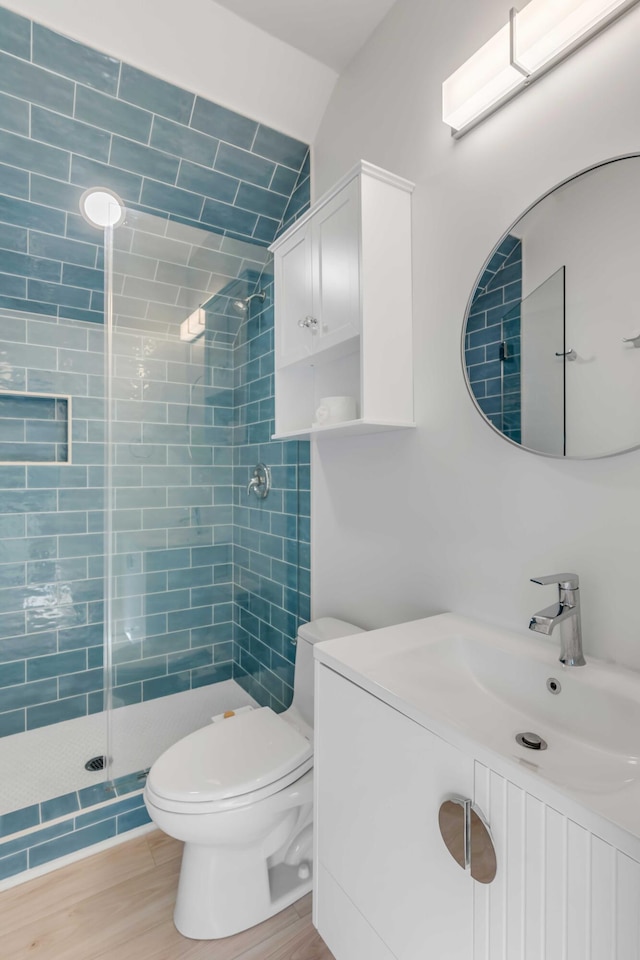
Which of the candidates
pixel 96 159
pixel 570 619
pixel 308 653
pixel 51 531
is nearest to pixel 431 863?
pixel 570 619

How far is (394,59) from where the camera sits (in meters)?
1.57

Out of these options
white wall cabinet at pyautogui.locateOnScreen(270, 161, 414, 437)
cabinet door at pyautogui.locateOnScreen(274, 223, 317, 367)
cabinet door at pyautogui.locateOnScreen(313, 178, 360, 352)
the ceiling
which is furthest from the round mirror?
the ceiling

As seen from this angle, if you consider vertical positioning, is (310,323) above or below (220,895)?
above

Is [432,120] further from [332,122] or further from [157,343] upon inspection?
[157,343]

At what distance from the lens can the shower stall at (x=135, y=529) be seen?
5.97 ft

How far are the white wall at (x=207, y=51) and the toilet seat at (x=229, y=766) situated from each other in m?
2.24

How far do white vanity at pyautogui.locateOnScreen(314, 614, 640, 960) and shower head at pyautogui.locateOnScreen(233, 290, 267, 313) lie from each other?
151 cm

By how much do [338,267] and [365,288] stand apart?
0.53 feet

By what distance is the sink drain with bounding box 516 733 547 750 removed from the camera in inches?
33.3

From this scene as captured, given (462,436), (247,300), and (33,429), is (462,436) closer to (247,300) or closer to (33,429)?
(247,300)

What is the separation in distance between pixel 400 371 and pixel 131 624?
1.42 m

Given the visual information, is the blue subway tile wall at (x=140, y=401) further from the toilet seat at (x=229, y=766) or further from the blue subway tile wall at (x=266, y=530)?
the toilet seat at (x=229, y=766)

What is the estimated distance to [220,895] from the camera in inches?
54.0

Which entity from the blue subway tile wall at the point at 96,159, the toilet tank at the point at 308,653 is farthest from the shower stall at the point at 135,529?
the toilet tank at the point at 308,653
